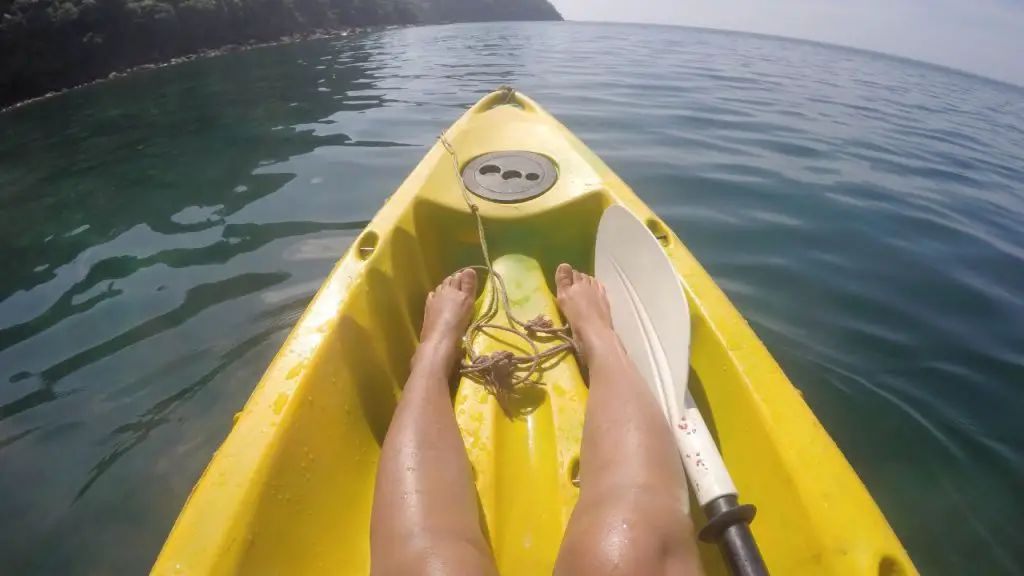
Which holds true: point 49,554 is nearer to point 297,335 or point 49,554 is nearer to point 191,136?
point 297,335

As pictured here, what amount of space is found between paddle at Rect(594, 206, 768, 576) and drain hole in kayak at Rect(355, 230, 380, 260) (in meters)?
1.10

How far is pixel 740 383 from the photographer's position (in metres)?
1.53

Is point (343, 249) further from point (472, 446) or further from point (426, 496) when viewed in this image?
point (426, 496)

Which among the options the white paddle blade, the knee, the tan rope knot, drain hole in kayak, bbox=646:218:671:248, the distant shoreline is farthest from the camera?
the distant shoreline

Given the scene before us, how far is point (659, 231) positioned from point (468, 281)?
98 cm

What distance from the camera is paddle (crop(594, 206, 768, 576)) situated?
43.6 inches

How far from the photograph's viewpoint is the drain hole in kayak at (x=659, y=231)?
89.3 inches

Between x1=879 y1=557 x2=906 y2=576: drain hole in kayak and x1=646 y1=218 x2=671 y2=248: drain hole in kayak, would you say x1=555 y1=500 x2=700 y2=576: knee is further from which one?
x1=646 y1=218 x2=671 y2=248: drain hole in kayak

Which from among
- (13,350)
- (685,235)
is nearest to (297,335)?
(13,350)

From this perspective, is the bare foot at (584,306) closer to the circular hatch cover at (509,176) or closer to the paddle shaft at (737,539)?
the circular hatch cover at (509,176)

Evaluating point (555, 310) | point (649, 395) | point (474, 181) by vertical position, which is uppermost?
point (474, 181)

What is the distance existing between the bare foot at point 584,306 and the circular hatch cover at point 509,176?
504 mm

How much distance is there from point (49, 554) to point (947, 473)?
3.92 meters

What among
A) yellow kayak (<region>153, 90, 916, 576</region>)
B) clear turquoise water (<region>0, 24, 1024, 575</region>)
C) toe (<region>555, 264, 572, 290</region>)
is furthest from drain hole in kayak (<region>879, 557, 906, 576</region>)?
toe (<region>555, 264, 572, 290</region>)
